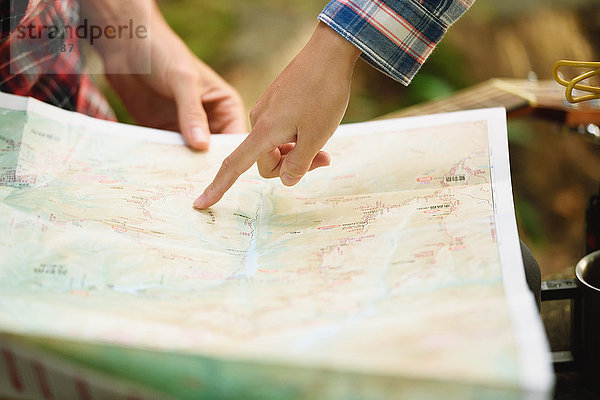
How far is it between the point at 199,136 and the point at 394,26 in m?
0.29

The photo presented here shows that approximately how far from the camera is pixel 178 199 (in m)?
0.59

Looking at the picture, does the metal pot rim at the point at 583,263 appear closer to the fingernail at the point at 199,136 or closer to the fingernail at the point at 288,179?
the fingernail at the point at 288,179

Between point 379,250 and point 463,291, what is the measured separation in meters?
0.09

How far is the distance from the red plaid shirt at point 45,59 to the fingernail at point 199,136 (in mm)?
198

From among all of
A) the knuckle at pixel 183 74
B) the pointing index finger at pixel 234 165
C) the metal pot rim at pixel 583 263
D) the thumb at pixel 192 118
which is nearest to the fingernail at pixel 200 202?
the pointing index finger at pixel 234 165

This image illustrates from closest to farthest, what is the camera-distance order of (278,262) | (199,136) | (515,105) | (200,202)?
(278,262) < (200,202) < (199,136) < (515,105)

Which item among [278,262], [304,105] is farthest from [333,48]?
[278,262]

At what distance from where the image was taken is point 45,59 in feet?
2.49

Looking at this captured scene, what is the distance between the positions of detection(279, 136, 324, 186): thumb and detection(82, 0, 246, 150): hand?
25 cm

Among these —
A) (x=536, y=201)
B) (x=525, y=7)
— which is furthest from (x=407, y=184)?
(x=525, y=7)

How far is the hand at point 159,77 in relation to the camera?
0.80 metres

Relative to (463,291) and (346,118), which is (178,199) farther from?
(346,118)

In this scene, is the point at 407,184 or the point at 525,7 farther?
the point at 525,7

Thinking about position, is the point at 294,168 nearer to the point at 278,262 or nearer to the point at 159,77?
the point at 278,262
